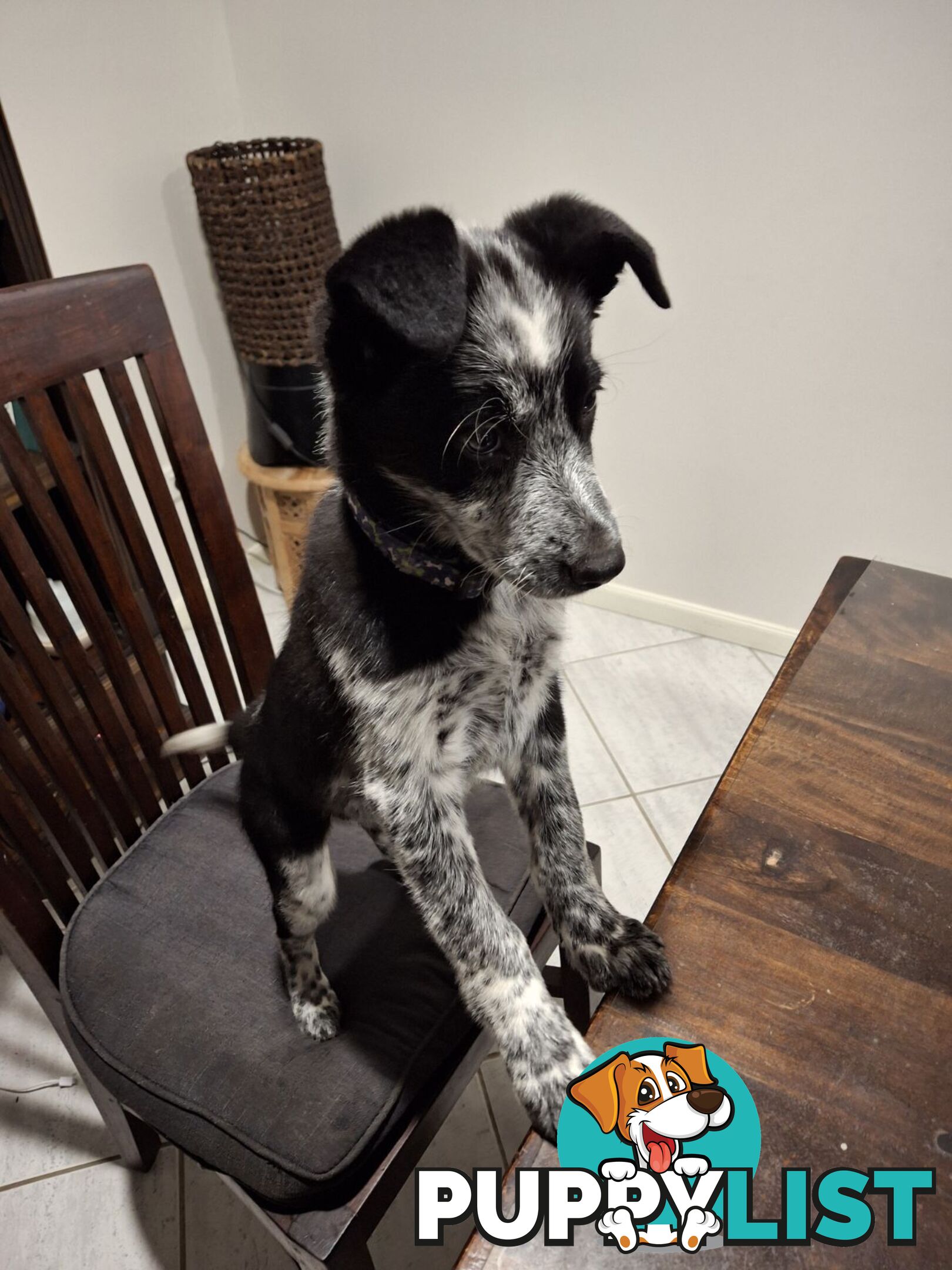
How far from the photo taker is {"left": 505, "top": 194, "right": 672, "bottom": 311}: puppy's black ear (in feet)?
2.83

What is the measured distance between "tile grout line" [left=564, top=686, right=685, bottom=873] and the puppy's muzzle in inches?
44.1

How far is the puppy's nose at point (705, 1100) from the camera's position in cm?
64

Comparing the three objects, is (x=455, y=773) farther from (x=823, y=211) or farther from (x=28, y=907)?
(x=823, y=211)

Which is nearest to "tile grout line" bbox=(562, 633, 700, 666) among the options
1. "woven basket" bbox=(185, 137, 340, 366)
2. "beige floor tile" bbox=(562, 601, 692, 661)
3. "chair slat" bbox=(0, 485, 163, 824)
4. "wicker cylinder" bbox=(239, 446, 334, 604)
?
"beige floor tile" bbox=(562, 601, 692, 661)

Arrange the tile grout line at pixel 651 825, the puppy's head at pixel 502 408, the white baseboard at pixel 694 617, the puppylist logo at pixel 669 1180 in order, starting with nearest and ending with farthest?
1. the puppylist logo at pixel 669 1180
2. the puppy's head at pixel 502 408
3. the tile grout line at pixel 651 825
4. the white baseboard at pixel 694 617

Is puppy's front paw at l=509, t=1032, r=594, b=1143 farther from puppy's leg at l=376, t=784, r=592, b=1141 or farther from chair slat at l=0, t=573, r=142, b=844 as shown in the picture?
chair slat at l=0, t=573, r=142, b=844

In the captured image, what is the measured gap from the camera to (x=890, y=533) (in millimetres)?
2037

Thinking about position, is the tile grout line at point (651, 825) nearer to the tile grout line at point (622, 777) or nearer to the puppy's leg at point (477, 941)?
A: the tile grout line at point (622, 777)

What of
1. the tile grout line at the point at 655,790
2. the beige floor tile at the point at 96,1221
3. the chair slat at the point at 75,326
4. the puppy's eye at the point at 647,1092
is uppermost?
the chair slat at the point at 75,326

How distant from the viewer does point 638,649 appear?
2482 millimetres

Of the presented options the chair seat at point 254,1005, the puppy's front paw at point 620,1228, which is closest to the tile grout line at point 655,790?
the chair seat at point 254,1005

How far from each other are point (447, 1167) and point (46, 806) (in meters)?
0.74

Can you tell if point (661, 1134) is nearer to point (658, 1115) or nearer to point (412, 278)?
point (658, 1115)

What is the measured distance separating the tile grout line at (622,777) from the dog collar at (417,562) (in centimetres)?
112
